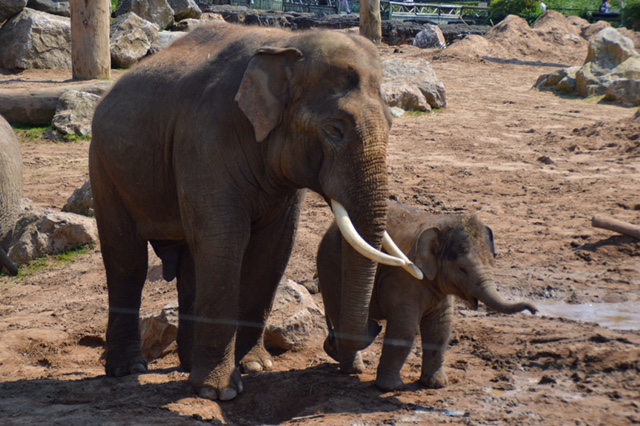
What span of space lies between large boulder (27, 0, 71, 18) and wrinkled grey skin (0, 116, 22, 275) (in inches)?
409

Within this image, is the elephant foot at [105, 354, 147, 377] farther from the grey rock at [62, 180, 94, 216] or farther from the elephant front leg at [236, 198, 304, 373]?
the grey rock at [62, 180, 94, 216]

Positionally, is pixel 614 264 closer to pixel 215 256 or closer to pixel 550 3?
pixel 215 256

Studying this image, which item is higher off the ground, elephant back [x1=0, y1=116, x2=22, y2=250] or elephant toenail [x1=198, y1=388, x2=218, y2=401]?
elephant back [x1=0, y1=116, x2=22, y2=250]

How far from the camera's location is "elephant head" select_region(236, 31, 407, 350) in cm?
504

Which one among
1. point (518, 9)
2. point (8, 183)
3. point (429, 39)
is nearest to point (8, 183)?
point (8, 183)

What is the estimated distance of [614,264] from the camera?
8.78 m

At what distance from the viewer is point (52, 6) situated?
1941 centimetres

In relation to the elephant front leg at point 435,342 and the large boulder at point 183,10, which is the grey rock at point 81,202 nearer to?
the elephant front leg at point 435,342

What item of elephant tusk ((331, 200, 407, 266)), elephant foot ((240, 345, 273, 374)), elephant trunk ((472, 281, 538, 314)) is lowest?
elephant foot ((240, 345, 273, 374))

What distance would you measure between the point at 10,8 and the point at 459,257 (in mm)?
13820

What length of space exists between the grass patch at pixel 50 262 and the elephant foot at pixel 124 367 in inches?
129

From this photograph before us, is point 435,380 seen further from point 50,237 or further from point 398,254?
point 50,237

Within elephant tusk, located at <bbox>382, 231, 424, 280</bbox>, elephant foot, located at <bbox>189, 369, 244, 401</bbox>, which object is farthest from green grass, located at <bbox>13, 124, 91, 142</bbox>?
elephant tusk, located at <bbox>382, 231, 424, 280</bbox>

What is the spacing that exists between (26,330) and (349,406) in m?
3.71
